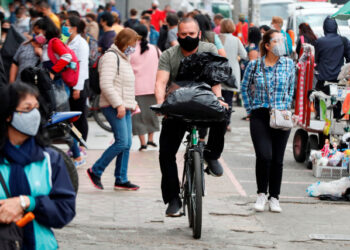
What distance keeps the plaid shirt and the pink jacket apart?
12.4 ft

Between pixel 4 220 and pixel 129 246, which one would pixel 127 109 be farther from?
pixel 4 220

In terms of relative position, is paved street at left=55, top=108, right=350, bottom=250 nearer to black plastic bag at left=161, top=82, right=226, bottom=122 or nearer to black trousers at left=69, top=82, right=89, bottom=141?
black trousers at left=69, top=82, right=89, bottom=141

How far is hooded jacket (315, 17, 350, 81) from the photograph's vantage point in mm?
13906

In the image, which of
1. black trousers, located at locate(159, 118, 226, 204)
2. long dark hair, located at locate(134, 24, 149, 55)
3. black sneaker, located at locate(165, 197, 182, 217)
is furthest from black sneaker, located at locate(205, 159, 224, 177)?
long dark hair, located at locate(134, 24, 149, 55)

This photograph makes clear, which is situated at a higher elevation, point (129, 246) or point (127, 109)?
point (127, 109)

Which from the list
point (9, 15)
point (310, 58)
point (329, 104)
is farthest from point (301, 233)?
point (9, 15)

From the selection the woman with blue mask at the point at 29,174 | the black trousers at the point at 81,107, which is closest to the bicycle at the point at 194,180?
the woman with blue mask at the point at 29,174

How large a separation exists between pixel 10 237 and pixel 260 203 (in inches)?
189

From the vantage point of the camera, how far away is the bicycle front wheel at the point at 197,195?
6.80 meters

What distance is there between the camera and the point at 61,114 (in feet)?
27.1

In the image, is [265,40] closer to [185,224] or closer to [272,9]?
[185,224]

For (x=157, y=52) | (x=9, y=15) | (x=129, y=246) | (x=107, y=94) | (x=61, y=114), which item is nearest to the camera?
(x=129, y=246)

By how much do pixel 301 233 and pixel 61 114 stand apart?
8.59 feet

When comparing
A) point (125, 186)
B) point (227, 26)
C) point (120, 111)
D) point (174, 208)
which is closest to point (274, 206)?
point (174, 208)
